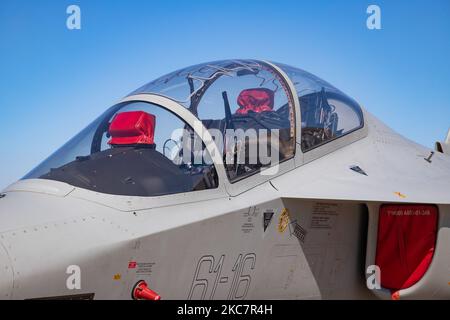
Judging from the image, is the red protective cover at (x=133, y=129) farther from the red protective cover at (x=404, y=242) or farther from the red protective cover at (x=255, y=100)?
the red protective cover at (x=404, y=242)

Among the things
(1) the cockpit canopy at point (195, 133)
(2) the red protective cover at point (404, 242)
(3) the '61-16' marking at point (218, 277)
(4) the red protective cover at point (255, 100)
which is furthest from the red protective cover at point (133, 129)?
(2) the red protective cover at point (404, 242)

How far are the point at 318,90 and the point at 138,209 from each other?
122 inches

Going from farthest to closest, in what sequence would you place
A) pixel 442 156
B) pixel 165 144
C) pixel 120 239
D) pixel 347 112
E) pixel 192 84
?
pixel 442 156, pixel 347 112, pixel 192 84, pixel 165 144, pixel 120 239

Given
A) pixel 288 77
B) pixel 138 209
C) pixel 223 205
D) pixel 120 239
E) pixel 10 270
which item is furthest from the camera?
pixel 288 77

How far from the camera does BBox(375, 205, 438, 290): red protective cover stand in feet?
17.9

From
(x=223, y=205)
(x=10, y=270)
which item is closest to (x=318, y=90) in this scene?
(x=223, y=205)

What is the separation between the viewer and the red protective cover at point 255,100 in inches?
217

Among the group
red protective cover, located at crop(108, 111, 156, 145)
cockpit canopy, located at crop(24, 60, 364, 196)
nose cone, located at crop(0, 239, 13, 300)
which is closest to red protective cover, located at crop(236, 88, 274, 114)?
cockpit canopy, located at crop(24, 60, 364, 196)

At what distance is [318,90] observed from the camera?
21.1ft

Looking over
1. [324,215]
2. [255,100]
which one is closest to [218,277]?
[324,215]

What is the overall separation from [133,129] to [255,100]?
4.71 feet

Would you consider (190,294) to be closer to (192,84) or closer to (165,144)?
(165,144)

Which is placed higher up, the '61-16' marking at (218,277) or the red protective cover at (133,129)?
the red protective cover at (133,129)

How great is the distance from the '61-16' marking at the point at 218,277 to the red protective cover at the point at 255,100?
1.59 metres
